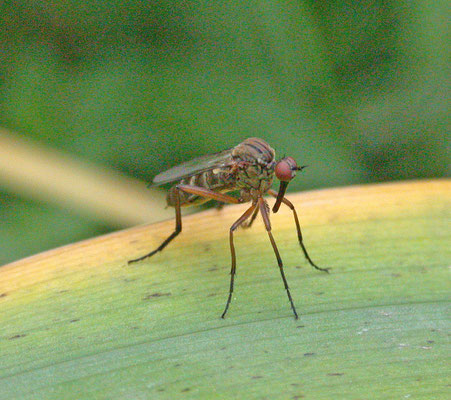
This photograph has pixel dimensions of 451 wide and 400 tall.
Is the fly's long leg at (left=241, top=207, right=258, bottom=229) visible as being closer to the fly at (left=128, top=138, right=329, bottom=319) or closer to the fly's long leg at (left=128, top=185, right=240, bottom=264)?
the fly at (left=128, top=138, right=329, bottom=319)

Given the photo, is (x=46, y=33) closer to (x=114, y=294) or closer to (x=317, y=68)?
(x=317, y=68)

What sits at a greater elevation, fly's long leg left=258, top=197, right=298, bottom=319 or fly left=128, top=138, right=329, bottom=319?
fly left=128, top=138, right=329, bottom=319

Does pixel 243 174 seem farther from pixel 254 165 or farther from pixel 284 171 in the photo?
pixel 284 171

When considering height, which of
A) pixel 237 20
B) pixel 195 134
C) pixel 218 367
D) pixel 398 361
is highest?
pixel 237 20

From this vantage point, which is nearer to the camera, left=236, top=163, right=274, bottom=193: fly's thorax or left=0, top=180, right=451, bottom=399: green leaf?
left=0, top=180, right=451, bottom=399: green leaf

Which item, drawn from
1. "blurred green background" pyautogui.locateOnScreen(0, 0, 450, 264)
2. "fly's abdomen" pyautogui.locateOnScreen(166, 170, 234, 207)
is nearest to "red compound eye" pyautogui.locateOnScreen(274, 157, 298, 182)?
"fly's abdomen" pyautogui.locateOnScreen(166, 170, 234, 207)

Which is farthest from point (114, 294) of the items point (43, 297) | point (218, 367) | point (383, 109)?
point (383, 109)
